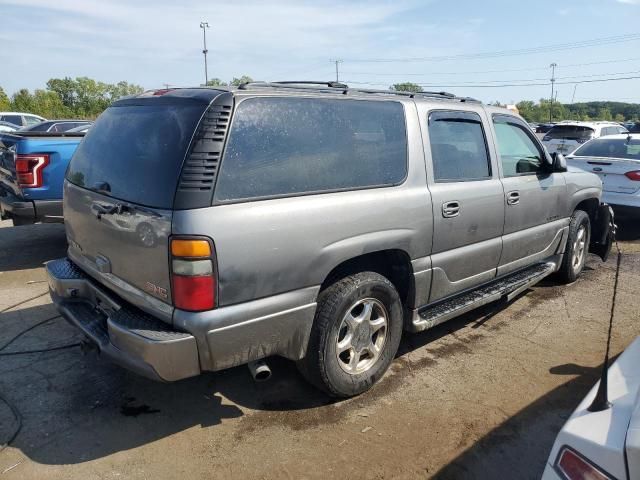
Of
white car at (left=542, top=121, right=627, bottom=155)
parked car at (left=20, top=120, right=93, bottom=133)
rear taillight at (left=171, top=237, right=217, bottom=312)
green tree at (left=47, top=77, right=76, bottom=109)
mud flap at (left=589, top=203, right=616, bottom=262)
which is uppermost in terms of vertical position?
green tree at (left=47, top=77, right=76, bottom=109)

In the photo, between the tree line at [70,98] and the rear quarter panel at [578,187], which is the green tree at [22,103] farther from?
the rear quarter panel at [578,187]

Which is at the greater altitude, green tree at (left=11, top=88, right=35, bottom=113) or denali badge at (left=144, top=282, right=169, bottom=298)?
green tree at (left=11, top=88, right=35, bottom=113)

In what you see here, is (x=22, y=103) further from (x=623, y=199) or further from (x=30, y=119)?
(x=623, y=199)

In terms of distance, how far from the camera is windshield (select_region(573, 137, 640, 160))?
27.5 feet

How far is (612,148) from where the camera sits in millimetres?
8617

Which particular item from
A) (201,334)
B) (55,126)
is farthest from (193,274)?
(55,126)

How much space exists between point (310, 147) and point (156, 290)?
3.86 feet

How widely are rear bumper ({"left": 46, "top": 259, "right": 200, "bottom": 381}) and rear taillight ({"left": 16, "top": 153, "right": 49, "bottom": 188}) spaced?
10.5 ft

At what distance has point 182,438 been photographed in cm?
291

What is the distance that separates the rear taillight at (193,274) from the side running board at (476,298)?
167 cm

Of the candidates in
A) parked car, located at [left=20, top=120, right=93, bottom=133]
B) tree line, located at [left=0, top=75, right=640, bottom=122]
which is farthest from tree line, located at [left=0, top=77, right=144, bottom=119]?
parked car, located at [left=20, top=120, right=93, bottom=133]

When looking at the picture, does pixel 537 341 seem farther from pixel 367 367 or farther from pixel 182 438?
pixel 182 438

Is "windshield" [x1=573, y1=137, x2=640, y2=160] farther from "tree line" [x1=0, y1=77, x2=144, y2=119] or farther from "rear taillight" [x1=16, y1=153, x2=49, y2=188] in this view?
"tree line" [x1=0, y1=77, x2=144, y2=119]

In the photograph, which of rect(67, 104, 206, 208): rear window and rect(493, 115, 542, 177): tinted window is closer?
rect(67, 104, 206, 208): rear window
